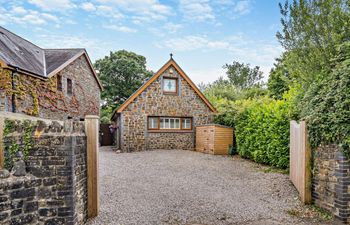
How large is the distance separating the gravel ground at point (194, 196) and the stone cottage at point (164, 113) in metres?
4.57

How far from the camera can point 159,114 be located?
44.3ft

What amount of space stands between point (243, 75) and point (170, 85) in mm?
25089

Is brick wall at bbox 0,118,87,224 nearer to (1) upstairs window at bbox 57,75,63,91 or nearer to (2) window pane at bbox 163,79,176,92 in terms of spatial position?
(2) window pane at bbox 163,79,176,92

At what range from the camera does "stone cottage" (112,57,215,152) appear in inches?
513

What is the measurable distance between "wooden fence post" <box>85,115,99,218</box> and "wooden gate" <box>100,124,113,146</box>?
1578 cm

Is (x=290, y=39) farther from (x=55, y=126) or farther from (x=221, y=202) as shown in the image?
(x=55, y=126)

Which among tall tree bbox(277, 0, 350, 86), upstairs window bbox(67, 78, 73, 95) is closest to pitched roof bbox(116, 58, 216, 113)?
upstairs window bbox(67, 78, 73, 95)

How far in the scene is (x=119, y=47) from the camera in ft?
96.7

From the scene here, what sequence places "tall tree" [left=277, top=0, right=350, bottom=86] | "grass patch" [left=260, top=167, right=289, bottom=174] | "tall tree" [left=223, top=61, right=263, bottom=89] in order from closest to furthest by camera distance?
"tall tree" [left=277, top=0, right=350, bottom=86], "grass patch" [left=260, top=167, right=289, bottom=174], "tall tree" [left=223, top=61, right=263, bottom=89]

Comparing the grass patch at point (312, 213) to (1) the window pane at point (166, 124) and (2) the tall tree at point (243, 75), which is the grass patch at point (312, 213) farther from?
(2) the tall tree at point (243, 75)

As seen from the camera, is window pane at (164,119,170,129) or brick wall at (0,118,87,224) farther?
window pane at (164,119,170,129)

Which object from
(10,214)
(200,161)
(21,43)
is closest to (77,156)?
(10,214)

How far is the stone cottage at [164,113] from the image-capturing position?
13023 millimetres

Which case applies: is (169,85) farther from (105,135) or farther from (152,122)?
(105,135)
